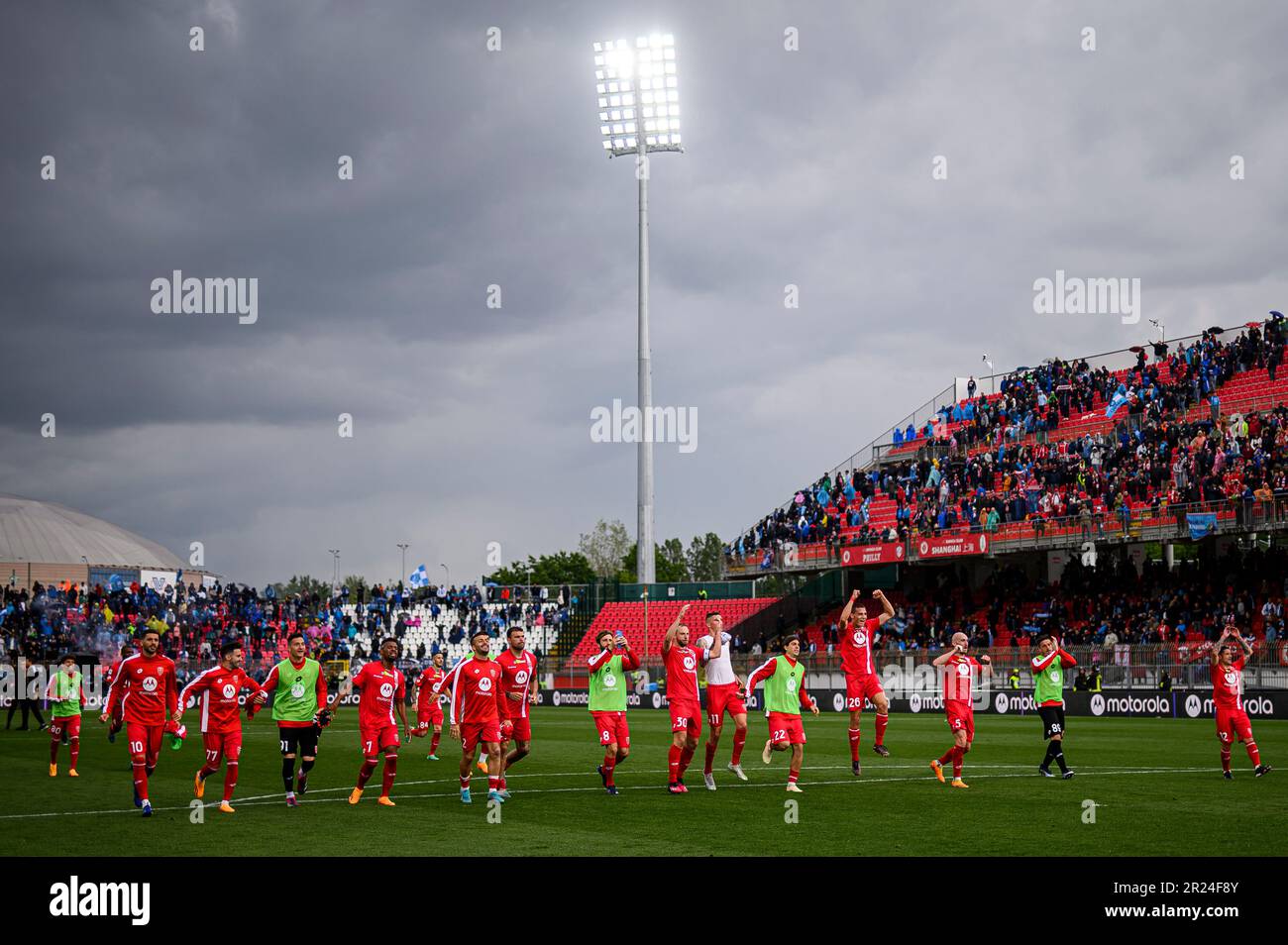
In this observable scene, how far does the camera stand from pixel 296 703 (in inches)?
705

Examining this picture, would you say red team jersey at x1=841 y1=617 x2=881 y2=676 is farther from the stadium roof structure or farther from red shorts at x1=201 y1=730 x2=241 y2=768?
the stadium roof structure

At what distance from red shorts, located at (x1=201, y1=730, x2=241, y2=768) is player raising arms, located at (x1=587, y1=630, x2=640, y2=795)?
5.14 metres

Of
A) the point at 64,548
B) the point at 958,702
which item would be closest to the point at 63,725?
the point at 958,702

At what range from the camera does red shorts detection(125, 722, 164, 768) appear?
17.2m

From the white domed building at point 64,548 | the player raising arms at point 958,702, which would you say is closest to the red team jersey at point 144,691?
the player raising arms at point 958,702

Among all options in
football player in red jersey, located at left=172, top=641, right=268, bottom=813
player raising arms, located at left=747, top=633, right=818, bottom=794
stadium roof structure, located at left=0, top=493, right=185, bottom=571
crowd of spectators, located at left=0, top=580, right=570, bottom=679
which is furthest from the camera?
stadium roof structure, located at left=0, top=493, right=185, bottom=571

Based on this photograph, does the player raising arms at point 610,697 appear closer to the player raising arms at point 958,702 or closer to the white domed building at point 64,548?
the player raising arms at point 958,702

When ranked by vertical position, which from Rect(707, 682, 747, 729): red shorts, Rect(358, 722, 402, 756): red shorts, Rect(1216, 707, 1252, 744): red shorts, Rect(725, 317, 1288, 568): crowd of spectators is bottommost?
Rect(1216, 707, 1252, 744): red shorts

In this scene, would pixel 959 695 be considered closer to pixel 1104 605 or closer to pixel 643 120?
pixel 1104 605

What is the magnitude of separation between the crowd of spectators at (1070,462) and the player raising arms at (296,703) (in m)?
37.5

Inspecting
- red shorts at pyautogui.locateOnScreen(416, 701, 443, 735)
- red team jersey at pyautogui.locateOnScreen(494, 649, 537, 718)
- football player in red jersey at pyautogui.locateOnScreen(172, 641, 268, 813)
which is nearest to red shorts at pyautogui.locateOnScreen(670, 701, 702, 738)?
red team jersey at pyautogui.locateOnScreen(494, 649, 537, 718)

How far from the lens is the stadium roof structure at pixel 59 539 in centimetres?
12069
